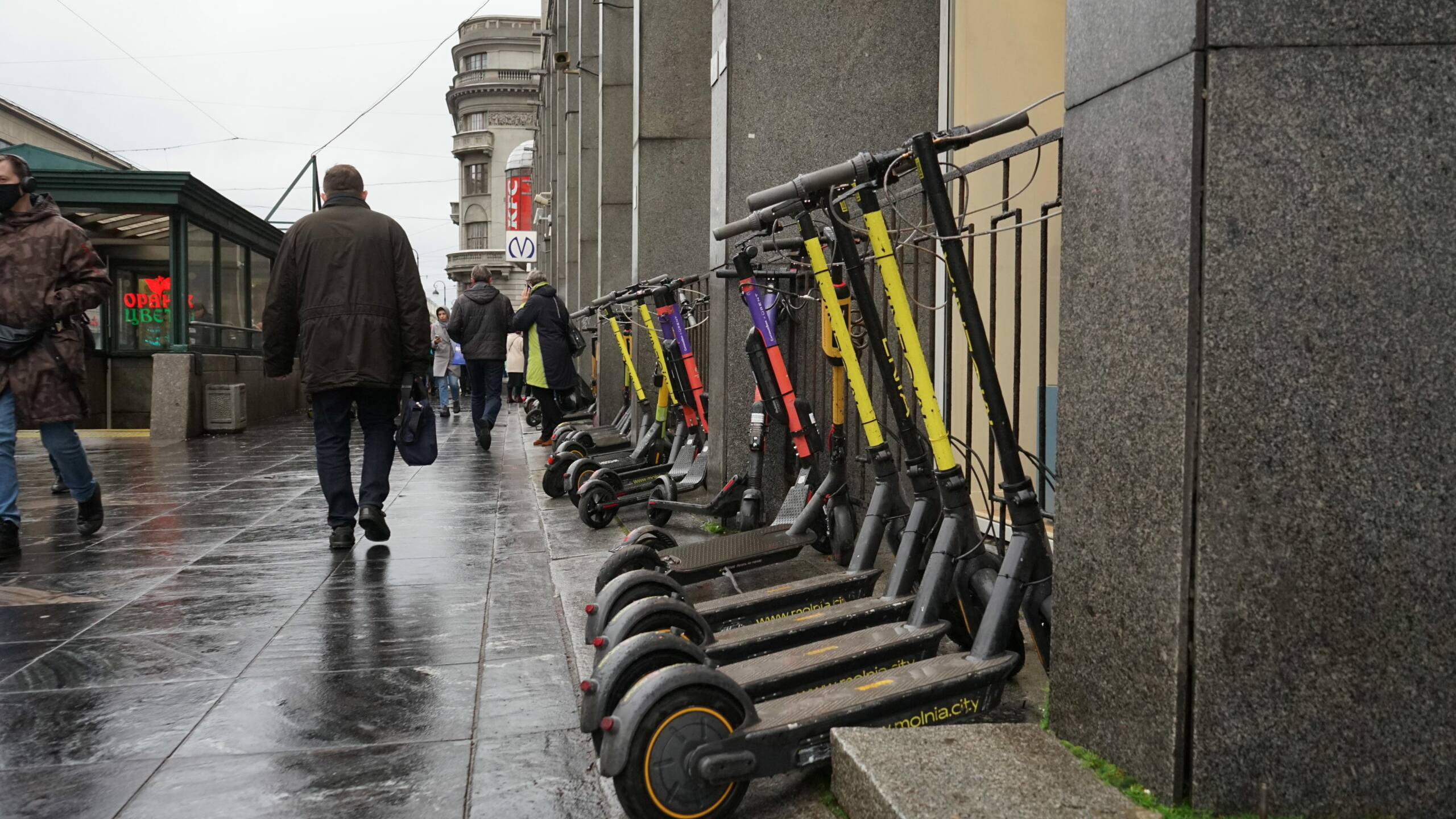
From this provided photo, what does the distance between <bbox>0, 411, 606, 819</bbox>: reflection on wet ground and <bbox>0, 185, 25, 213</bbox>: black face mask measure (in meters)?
1.94

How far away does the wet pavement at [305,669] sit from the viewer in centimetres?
308

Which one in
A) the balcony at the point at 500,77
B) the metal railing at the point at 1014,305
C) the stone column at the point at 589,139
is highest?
the balcony at the point at 500,77

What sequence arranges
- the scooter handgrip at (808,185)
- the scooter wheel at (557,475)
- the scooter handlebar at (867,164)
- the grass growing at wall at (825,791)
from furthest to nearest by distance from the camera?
the scooter wheel at (557,475) < the scooter handgrip at (808,185) < the scooter handlebar at (867,164) < the grass growing at wall at (825,791)

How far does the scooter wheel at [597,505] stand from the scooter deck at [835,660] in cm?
401

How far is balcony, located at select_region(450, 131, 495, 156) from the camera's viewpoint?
86875mm

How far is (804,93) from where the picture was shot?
7391mm

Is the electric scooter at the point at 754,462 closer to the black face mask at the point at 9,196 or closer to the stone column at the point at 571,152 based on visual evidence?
the black face mask at the point at 9,196

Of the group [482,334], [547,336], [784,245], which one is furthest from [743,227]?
[482,334]

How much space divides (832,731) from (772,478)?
4258mm

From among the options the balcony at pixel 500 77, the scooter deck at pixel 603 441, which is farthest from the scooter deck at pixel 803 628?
the balcony at pixel 500 77

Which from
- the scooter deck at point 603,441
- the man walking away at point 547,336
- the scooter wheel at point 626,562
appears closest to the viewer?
the scooter wheel at point 626,562

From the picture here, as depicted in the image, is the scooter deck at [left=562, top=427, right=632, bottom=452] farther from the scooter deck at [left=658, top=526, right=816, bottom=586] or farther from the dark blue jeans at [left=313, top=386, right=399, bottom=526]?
the scooter deck at [left=658, top=526, right=816, bottom=586]

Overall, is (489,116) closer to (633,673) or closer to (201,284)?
(201,284)

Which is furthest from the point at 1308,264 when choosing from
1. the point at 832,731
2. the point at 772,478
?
the point at 772,478
